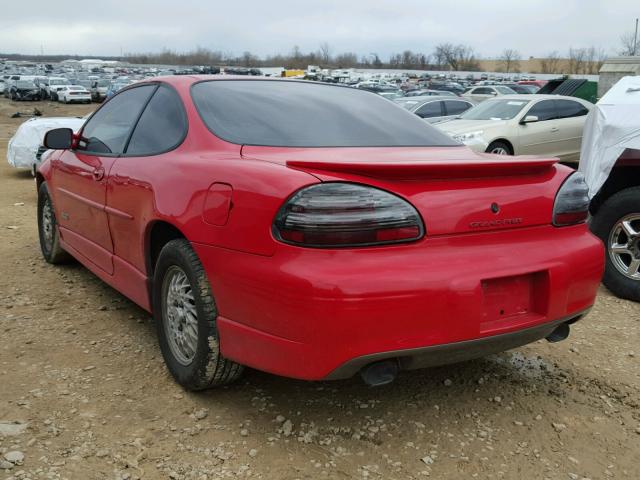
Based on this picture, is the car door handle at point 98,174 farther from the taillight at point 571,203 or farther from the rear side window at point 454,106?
the rear side window at point 454,106

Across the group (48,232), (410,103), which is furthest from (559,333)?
(410,103)

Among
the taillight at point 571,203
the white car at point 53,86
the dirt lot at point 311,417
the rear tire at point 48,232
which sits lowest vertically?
the dirt lot at point 311,417

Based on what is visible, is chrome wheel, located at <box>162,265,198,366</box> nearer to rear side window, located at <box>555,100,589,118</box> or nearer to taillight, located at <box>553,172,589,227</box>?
taillight, located at <box>553,172,589,227</box>

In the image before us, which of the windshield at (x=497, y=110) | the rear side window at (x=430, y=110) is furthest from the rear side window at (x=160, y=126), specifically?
the rear side window at (x=430, y=110)

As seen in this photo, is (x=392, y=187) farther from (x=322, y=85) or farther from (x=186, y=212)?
(x=322, y=85)

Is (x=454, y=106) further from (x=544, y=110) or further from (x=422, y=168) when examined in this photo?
(x=422, y=168)

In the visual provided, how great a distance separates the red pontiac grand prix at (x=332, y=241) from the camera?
224 centimetres

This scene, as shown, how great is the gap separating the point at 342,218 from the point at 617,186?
347 cm

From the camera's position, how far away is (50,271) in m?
5.04

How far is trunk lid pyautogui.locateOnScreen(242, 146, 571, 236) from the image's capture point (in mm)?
2336

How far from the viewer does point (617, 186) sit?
15.9 ft

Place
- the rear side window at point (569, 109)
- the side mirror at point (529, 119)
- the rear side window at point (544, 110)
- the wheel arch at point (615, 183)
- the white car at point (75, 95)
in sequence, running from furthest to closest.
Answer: the white car at point (75, 95) < the rear side window at point (569, 109) < the rear side window at point (544, 110) < the side mirror at point (529, 119) < the wheel arch at point (615, 183)

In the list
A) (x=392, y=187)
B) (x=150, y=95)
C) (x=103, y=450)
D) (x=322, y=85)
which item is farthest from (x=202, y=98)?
(x=103, y=450)

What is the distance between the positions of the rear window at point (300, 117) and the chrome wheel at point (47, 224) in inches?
93.4
